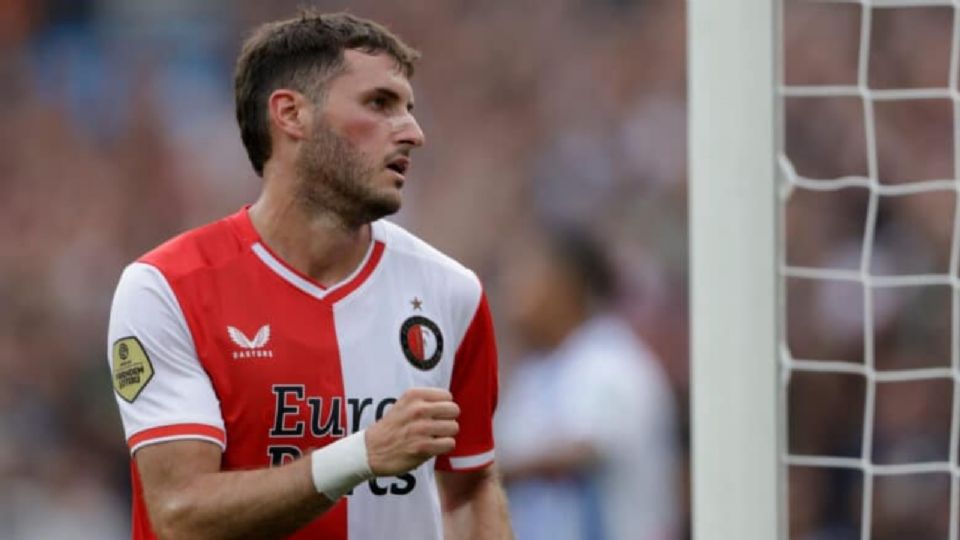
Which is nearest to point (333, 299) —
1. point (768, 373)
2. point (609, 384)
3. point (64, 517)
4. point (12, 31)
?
point (768, 373)

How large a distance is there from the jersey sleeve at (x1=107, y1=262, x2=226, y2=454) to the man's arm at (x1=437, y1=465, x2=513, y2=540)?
0.69 meters

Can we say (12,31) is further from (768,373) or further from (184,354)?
(768,373)

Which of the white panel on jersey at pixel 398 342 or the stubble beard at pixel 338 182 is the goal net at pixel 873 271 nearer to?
the white panel on jersey at pixel 398 342

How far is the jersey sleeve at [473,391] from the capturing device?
182 inches

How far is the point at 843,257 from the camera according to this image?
26.5ft

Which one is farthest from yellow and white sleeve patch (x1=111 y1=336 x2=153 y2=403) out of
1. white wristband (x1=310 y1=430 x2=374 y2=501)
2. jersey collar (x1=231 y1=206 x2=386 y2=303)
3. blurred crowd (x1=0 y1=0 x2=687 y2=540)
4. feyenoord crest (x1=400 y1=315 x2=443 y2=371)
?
blurred crowd (x1=0 y1=0 x2=687 y2=540)

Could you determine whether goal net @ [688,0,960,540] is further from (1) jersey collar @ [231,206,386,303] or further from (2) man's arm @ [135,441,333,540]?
(2) man's arm @ [135,441,333,540]

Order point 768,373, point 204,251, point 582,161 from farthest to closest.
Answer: point 582,161 < point 204,251 < point 768,373

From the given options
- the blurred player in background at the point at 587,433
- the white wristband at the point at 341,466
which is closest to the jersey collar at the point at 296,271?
the white wristband at the point at 341,466

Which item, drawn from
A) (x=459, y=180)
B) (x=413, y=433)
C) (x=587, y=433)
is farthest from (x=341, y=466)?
(x=459, y=180)

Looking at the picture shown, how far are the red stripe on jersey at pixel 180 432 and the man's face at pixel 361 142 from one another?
649 mm

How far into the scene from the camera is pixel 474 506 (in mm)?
4621

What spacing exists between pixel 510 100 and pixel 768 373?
6.35 metres

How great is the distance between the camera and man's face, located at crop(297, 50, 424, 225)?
4418mm
